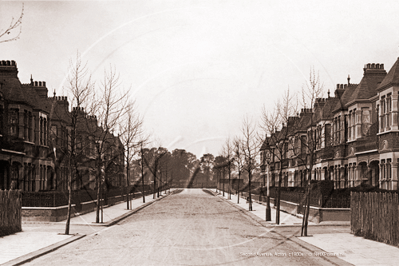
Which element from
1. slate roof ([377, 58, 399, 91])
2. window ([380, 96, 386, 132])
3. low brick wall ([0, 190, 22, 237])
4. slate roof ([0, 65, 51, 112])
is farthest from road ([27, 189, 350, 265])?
slate roof ([0, 65, 51, 112])

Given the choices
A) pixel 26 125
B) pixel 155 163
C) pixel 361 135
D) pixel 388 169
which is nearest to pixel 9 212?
pixel 26 125

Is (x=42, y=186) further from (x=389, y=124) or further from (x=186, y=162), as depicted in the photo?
(x=186, y=162)

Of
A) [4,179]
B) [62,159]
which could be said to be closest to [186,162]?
[62,159]

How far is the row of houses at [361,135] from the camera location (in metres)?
26.0

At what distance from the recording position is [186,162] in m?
165

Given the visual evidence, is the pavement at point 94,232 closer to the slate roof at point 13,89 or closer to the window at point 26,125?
the window at point 26,125

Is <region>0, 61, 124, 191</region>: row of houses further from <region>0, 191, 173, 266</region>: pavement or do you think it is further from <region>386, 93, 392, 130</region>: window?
<region>386, 93, 392, 130</region>: window

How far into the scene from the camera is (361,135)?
106ft

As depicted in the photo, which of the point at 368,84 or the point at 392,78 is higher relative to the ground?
the point at 368,84

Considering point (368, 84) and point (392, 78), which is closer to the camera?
point (392, 78)

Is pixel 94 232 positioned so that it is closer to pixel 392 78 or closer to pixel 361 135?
pixel 392 78

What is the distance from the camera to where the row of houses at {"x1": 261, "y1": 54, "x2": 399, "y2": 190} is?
26.0m

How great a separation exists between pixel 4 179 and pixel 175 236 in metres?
16.2

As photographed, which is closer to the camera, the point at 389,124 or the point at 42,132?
the point at 389,124
